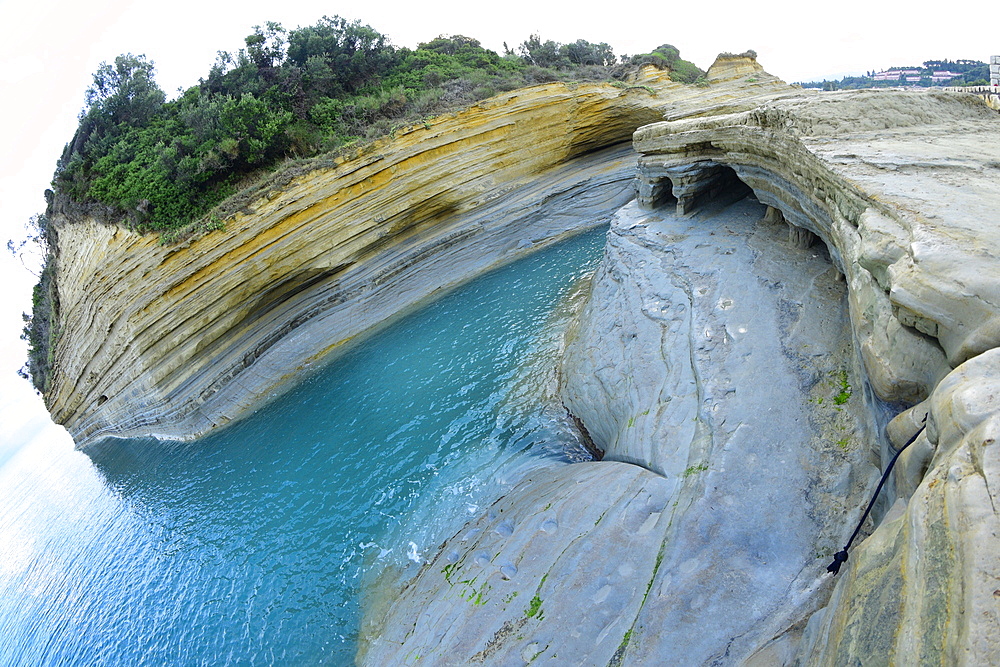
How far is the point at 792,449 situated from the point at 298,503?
750 centimetres

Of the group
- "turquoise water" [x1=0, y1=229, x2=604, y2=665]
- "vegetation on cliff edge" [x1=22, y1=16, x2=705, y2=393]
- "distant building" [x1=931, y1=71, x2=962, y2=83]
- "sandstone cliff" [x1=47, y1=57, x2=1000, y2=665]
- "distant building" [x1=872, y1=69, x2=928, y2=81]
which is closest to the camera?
"sandstone cliff" [x1=47, y1=57, x2=1000, y2=665]

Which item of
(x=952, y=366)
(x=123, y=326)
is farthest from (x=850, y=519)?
(x=123, y=326)

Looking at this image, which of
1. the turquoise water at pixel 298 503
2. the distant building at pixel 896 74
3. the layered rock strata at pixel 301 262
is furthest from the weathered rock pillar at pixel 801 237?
the distant building at pixel 896 74

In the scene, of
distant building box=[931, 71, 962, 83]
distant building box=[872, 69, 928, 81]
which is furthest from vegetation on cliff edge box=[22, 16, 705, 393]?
distant building box=[872, 69, 928, 81]

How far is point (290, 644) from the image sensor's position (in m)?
6.25

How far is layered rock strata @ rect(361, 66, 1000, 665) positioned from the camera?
2299mm

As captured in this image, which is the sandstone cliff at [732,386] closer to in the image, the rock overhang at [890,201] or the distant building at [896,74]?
the rock overhang at [890,201]

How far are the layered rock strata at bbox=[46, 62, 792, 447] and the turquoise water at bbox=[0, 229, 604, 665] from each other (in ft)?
4.86

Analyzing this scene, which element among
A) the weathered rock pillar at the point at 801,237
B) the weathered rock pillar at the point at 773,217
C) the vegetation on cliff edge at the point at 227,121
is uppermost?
the vegetation on cliff edge at the point at 227,121

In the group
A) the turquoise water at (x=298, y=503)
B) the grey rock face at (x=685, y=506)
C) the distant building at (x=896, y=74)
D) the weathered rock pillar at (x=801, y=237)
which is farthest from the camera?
the distant building at (x=896, y=74)

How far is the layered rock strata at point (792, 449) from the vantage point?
230 cm

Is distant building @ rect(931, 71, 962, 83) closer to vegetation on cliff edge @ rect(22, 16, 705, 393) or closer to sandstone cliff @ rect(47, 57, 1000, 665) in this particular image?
vegetation on cliff edge @ rect(22, 16, 705, 393)

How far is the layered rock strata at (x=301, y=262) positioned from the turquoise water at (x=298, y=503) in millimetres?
1482

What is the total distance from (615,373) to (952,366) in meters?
4.56
